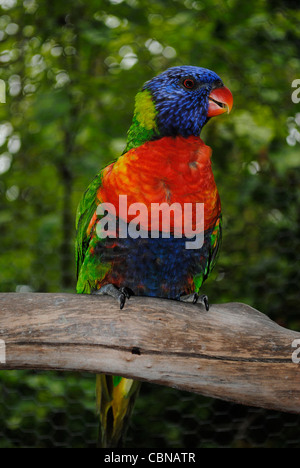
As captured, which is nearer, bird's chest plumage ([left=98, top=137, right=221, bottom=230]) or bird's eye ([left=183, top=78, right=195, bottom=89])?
bird's chest plumage ([left=98, top=137, right=221, bottom=230])

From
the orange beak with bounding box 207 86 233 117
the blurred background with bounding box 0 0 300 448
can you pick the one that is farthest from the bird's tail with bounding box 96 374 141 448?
the orange beak with bounding box 207 86 233 117

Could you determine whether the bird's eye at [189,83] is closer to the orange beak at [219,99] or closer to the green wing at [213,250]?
the orange beak at [219,99]

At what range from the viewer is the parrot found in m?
0.93

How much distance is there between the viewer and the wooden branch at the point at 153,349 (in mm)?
811

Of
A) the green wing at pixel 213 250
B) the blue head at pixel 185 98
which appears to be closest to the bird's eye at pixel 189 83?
the blue head at pixel 185 98

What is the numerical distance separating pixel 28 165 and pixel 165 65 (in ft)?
2.41

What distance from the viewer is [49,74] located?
Result: 5.98ft

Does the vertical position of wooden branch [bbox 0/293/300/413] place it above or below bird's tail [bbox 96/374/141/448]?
above

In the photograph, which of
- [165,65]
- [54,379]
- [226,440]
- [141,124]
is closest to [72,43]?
[165,65]

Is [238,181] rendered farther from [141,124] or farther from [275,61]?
[141,124]

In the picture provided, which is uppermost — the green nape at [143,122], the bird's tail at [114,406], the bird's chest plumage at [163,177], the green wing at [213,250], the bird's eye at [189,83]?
the bird's eye at [189,83]

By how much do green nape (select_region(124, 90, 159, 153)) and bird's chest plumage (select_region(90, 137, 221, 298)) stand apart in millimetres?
40

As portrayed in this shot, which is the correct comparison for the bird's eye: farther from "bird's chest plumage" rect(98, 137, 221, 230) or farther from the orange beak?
Answer: "bird's chest plumage" rect(98, 137, 221, 230)

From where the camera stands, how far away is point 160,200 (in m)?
0.90
